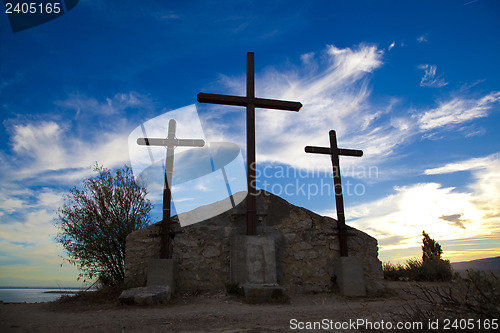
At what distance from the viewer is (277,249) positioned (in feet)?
29.6

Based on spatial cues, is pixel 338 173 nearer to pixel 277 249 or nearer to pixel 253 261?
pixel 277 249

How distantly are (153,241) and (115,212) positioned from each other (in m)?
1.74

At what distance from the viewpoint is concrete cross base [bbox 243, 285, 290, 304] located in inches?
283

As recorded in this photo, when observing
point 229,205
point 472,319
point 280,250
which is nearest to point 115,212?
point 229,205

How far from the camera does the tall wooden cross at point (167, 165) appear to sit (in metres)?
8.53

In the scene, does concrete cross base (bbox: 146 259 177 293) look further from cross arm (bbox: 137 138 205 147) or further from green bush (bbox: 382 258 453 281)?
green bush (bbox: 382 258 453 281)

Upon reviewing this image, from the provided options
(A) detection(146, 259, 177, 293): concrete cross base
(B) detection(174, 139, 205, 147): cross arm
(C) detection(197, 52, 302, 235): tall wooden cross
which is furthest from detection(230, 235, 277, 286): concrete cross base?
(B) detection(174, 139, 205, 147): cross arm

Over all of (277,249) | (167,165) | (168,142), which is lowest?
(277,249)

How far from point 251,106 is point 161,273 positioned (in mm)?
5259

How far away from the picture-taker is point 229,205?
9.48m

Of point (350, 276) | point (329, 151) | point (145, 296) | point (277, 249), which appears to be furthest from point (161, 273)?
point (329, 151)

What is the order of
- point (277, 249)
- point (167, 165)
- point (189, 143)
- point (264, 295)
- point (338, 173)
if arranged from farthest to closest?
point (338, 173)
point (189, 143)
point (167, 165)
point (277, 249)
point (264, 295)

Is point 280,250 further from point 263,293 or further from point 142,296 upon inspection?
point 142,296

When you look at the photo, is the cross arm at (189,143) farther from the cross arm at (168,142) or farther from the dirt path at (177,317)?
the dirt path at (177,317)
